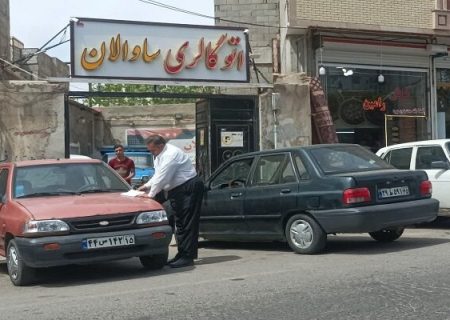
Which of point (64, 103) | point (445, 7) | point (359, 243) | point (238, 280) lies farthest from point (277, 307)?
point (445, 7)

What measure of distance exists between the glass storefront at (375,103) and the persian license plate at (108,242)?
10.9 meters

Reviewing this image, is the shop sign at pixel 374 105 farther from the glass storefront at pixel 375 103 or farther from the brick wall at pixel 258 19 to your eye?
the brick wall at pixel 258 19

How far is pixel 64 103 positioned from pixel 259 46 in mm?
5767

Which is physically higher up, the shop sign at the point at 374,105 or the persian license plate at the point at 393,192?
the shop sign at the point at 374,105

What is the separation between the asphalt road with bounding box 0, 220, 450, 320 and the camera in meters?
5.49

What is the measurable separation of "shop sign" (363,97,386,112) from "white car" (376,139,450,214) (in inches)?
230

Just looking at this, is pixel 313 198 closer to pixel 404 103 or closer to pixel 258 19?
pixel 258 19

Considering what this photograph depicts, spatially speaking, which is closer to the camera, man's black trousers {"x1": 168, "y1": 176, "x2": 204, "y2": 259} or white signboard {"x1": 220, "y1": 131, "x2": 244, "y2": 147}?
man's black trousers {"x1": 168, "y1": 176, "x2": 204, "y2": 259}

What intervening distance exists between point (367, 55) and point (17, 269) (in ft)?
41.5

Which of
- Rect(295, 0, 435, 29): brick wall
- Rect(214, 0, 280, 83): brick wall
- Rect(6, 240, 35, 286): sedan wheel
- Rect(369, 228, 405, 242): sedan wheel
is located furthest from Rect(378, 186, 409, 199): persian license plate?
Rect(214, 0, 280, 83): brick wall

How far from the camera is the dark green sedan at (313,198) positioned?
8117 millimetres

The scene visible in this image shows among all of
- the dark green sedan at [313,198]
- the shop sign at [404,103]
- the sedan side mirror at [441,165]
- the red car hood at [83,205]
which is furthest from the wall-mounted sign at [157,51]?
the red car hood at [83,205]

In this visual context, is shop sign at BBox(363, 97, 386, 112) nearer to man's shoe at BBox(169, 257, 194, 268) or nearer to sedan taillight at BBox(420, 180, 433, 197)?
sedan taillight at BBox(420, 180, 433, 197)

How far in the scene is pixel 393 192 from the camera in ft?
27.6
